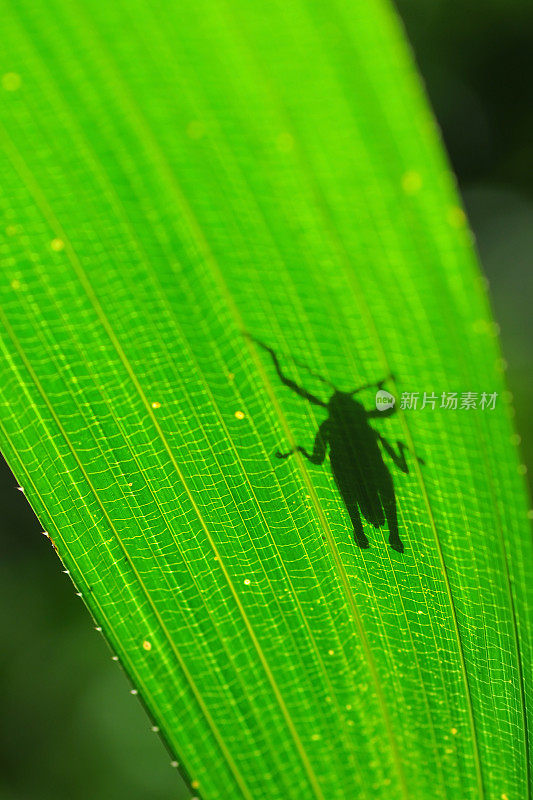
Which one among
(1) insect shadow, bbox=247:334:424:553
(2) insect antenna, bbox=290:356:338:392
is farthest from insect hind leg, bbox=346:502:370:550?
(2) insect antenna, bbox=290:356:338:392

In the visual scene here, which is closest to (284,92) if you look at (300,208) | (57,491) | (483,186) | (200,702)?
(300,208)

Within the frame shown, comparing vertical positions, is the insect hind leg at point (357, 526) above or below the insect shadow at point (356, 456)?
below

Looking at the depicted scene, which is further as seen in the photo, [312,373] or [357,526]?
[357,526]

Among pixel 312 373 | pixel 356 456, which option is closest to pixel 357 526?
pixel 356 456

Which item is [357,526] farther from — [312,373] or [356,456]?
[312,373]

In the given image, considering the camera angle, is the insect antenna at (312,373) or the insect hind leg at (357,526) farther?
the insect hind leg at (357,526)

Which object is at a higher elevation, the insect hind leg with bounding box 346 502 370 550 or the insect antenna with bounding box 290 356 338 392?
the insect antenna with bounding box 290 356 338 392

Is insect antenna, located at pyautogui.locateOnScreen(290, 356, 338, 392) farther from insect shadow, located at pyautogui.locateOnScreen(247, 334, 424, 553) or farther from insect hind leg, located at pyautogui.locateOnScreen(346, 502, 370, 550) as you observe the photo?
insect hind leg, located at pyautogui.locateOnScreen(346, 502, 370, 550)

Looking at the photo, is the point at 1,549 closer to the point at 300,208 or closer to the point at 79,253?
the point at 79,253

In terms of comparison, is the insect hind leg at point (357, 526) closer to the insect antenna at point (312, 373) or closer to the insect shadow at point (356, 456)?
the insect shadow at point (356, 456)

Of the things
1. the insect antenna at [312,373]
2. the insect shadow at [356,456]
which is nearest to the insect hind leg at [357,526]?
the insect shadow at [356,456]
